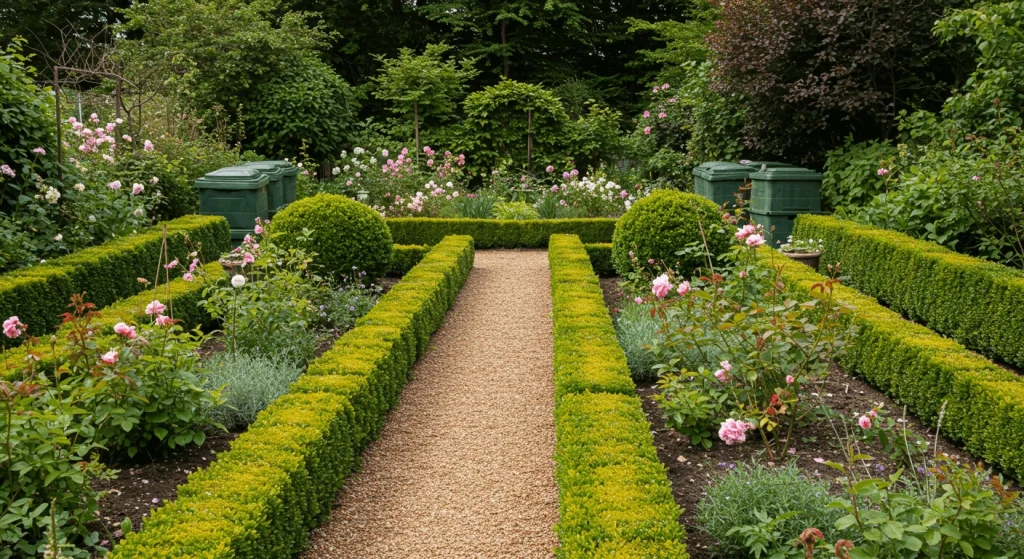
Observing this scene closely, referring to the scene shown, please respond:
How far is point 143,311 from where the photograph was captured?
17.3 ft

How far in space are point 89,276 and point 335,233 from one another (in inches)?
81.4

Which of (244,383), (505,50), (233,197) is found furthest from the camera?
(505,50)

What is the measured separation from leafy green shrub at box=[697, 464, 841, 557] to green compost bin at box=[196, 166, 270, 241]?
7714mm

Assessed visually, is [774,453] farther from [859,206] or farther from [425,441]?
[859,206]

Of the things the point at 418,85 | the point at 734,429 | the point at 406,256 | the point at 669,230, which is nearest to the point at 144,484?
the point at 734,429

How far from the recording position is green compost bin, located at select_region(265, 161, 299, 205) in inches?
460

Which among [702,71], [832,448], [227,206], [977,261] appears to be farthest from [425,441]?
[702,71]

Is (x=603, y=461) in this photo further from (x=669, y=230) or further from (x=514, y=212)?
(x=514, y=212)

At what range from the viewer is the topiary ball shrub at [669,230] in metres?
7.67

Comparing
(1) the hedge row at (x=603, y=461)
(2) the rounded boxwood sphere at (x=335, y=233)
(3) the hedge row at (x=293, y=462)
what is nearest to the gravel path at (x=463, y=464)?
(3) the hedge row at (x=293, y=462)

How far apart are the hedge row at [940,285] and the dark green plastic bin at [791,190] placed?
6.43 ft

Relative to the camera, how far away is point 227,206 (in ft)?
32.3

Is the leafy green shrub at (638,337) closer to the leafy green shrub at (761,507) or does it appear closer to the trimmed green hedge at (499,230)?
the leafy green shrub at (761,507)

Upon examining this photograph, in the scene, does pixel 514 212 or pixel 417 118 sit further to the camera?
pixel 417 118
